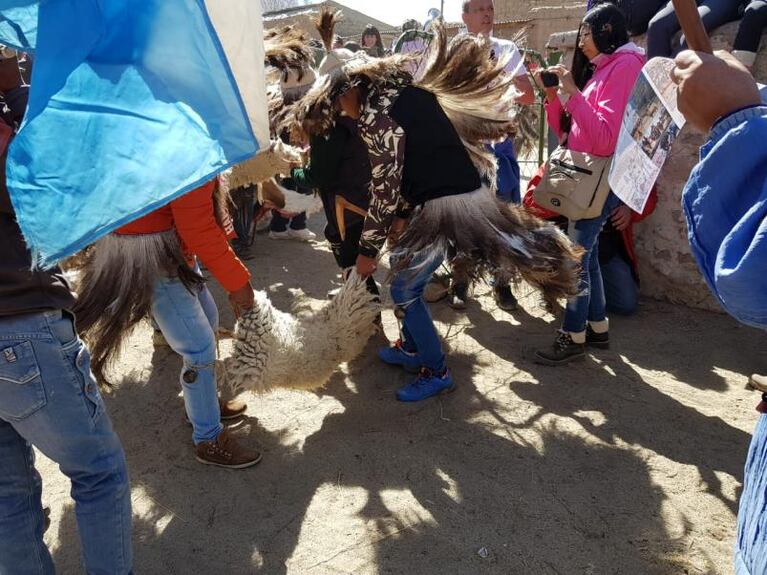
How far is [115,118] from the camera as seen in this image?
1.39 meters

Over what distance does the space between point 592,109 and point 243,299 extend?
2.16 m

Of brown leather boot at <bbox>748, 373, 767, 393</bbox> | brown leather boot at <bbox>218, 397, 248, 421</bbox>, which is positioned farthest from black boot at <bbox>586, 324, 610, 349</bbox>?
brown leather boot at <bbox>218, 397, 248, 421</bbox>

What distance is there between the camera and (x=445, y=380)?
12.2 ft

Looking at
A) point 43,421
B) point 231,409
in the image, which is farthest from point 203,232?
point 231,409

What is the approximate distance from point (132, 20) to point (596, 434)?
2.94 metres

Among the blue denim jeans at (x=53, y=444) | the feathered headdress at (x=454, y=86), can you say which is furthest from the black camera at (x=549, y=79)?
the blue denim jeans at (x=53, y=444)

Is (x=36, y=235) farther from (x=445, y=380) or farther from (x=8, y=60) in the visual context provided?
(x=445, y=380)

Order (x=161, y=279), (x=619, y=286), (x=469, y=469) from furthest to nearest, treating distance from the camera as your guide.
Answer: (x=619, y=286)
(x=469, y=469)
(x=161, y=279)

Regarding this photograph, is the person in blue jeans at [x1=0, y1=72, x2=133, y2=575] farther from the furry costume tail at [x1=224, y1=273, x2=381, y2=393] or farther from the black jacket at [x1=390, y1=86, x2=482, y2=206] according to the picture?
the black jacket at [x1=390, y1=86, x2=482, y2=206]

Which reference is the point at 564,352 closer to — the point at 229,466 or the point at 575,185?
the point at 575,185

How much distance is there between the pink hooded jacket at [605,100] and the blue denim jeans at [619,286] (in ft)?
4.94

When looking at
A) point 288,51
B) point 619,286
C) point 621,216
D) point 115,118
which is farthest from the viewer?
point 288,51

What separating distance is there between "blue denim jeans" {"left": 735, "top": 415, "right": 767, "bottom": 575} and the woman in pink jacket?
219 cm

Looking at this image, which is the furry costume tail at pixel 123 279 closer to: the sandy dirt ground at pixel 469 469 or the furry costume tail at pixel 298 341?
the furry costume tail at pixel 298 341
